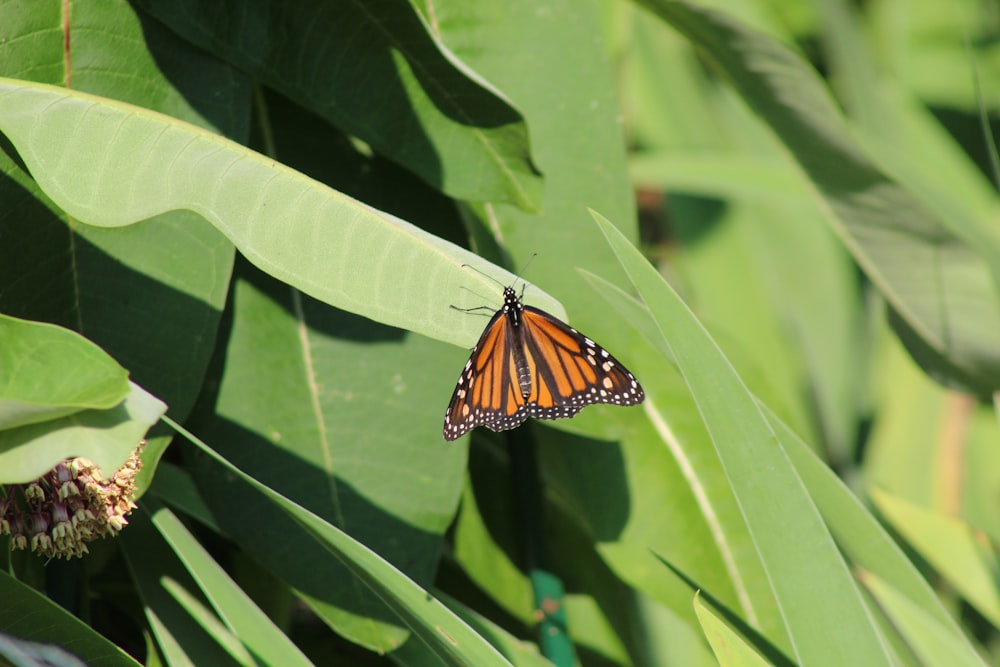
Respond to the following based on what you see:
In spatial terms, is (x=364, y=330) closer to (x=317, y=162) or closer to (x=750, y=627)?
(x=317, y=162)

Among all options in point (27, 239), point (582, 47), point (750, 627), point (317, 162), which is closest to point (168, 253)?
point (27, 239)

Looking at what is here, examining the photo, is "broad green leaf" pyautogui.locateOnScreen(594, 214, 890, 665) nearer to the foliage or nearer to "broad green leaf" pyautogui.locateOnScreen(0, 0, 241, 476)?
the foliage

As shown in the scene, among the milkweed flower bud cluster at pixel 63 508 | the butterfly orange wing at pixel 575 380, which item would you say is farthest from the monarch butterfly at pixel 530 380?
the milkweed flower bud cluster at pixel 63 508

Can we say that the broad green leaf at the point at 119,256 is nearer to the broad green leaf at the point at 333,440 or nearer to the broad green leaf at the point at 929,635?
the broad green leaf at the point at 333,440

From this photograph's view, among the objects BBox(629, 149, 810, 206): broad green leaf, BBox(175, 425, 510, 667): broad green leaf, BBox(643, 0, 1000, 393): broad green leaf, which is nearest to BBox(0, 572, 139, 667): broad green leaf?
BBox(175, 425, 510, 667): broad green leaf

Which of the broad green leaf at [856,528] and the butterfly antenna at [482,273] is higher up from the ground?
the butterfly antenna at [482,273]

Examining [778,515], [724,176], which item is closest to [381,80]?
[778,515]
